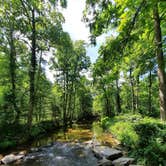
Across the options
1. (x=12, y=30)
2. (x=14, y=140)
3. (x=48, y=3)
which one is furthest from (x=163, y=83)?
A: (x=12, y=30)

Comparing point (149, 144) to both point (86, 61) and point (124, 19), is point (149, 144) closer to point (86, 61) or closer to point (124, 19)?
point (124, 19)

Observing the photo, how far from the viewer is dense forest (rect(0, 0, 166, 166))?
6652mm

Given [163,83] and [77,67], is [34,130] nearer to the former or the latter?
[163,83]

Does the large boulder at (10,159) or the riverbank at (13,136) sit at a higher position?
the riverbank at (13,136)

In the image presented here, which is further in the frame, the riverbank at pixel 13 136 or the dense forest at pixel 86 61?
the riverbank at pixel 13 136

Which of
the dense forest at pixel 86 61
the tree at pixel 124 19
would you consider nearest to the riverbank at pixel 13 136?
the dense forest at pixel 86 61

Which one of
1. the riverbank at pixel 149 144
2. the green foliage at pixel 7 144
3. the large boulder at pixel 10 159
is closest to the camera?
the riverbank at pixel 149 144

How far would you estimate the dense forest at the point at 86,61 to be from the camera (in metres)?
6.65

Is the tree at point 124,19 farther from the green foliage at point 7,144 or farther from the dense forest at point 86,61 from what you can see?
the green foliage at point 7,144

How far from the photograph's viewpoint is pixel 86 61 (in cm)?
2941

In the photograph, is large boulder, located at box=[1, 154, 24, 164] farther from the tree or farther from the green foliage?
the tree

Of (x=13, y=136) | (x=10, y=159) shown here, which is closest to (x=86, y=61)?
(x=13, y=136)

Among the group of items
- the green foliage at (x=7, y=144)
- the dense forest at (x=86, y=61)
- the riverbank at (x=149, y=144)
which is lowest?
the green foliage at (x=7, y=144)

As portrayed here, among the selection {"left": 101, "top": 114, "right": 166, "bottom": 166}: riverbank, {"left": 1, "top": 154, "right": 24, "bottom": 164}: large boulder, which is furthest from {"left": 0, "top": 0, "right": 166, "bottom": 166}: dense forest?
{"left": 1, "top": 154, "right": 24, "bottom": 164}: large boulder
